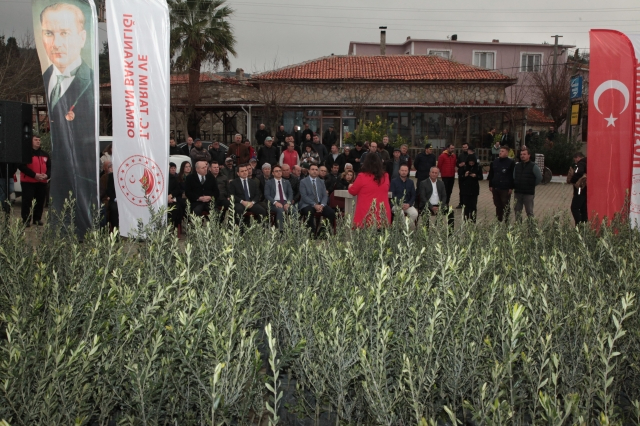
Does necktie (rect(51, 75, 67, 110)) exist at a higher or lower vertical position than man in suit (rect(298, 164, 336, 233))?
higher

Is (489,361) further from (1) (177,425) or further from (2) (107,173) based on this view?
(2) (107,173)

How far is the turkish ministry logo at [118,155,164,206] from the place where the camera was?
9453 millimetres

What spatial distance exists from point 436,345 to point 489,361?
0.40 metres

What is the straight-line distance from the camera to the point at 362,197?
31.8ft

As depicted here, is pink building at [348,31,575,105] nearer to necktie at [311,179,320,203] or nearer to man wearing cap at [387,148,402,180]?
man wearing cap at [387,148,402,180]

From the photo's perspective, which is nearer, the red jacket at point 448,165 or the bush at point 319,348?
the bush at point 319,348

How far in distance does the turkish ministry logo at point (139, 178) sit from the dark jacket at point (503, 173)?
702cm

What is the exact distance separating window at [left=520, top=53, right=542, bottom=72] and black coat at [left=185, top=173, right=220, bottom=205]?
42.4m

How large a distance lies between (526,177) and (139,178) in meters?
7.25

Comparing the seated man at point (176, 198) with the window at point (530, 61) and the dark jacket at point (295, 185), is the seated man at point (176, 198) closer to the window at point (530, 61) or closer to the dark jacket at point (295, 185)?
the dark jacket at point (295, 185)

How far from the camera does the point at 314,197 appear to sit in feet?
41.5

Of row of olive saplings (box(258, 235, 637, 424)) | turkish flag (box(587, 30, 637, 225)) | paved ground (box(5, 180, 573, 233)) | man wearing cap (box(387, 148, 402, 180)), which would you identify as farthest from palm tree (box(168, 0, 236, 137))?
row of olive saplings (box(258, 235, 637, 424))

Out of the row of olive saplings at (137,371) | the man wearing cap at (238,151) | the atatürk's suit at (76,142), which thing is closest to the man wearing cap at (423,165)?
the man wearing cap at (238,151)

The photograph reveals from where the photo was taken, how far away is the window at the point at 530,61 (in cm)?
5058
